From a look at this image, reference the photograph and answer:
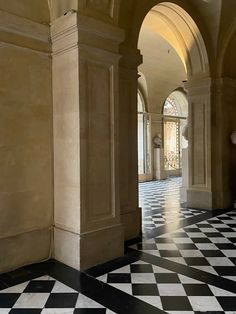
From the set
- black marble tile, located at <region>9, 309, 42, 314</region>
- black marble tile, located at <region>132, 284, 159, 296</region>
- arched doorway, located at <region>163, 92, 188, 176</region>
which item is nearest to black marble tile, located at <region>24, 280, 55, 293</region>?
black marble tile, located at <region>9, 309, 42, 314</region>

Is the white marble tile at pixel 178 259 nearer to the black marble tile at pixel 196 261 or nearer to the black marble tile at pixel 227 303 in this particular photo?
the black marble tile at pixel 196 261

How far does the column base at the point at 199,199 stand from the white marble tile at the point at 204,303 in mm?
4429

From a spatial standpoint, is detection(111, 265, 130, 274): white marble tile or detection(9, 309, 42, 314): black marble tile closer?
detection(9, 309, 42, 314): black marble tile

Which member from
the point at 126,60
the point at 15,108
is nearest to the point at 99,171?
the point at 15,108

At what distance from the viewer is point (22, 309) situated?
2.89 m

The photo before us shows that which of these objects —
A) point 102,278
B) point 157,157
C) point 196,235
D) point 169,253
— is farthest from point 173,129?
point 102,278

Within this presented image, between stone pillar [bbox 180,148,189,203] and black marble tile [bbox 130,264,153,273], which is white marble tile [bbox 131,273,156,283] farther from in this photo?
stone pillar [bbox 180,148,189,203]

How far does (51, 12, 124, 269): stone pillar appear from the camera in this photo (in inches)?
150

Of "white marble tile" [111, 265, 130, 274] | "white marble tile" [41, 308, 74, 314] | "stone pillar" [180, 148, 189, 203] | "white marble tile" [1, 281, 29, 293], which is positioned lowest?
"white marble tile" [41, 308, 74, 314]

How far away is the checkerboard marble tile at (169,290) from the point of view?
290 centimetres

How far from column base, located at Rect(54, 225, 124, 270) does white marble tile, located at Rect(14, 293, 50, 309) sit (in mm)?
724

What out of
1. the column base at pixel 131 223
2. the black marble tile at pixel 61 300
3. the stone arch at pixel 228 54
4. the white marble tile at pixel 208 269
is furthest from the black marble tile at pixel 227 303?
the stone arch at pixel 228 54

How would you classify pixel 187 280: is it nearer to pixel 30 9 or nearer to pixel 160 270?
pixel 160 270

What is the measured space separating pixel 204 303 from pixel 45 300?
157 cm
